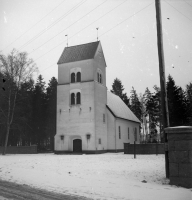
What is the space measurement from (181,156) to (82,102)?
26.2 metres

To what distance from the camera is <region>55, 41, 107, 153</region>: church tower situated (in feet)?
109

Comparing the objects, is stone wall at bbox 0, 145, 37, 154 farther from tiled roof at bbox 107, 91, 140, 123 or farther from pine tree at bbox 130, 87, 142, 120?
pine tree at bbox 130, 87, 142, 120

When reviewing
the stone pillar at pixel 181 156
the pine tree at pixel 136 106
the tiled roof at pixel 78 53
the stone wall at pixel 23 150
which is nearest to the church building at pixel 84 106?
the tiled roof at pixel 78 53

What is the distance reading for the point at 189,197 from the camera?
661cm

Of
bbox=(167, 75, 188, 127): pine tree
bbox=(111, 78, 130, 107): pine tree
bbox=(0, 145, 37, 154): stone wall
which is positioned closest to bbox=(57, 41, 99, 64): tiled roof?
bbox=(0, 145, 37, 154): stone wall

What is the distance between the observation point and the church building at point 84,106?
3328 cm

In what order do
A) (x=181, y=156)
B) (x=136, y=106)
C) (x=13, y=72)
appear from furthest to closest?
(x=136, y=106) < (x=13, y=72) < (x=181, y=156)

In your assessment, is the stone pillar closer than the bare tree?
Yes

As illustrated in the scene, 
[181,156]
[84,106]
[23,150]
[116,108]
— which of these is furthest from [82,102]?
[181,156]

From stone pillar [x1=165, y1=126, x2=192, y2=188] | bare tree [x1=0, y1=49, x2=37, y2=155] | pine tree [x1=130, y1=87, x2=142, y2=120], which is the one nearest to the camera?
stone pillar [x1=165, y1=126, x2=192, y2=188]

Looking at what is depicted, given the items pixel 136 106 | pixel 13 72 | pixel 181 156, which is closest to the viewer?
pixel 181 156

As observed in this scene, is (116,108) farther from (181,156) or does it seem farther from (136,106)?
(181,156)

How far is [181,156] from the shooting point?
8.31 m

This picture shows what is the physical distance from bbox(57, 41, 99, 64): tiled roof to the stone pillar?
90.1 feet
